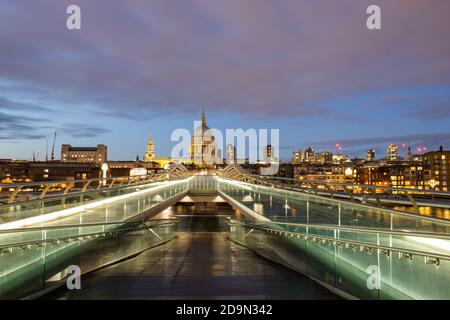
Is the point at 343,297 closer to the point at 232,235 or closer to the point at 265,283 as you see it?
the point at 265,283

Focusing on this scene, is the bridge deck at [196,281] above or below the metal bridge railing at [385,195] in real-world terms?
below

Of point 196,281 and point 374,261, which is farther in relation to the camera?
point 196,281

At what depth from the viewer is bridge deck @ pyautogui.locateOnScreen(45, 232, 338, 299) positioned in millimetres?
4780

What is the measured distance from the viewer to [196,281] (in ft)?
17.8

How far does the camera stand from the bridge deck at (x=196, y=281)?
4.78 meters

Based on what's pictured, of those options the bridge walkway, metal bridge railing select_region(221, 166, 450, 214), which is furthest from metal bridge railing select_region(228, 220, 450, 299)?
metal bridge railing select_region(221, 166, 450, 214)
